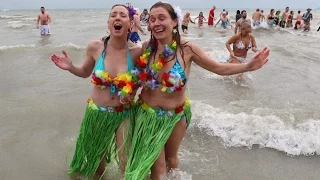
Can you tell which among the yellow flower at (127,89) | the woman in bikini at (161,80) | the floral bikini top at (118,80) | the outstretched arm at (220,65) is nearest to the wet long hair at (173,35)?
the woman in bikini at (161,80)

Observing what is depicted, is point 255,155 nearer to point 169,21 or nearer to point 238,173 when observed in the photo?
point 238,173

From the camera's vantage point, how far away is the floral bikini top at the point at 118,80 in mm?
2893

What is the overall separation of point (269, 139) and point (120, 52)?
8.41 feet

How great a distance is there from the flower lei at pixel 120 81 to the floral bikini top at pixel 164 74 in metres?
0.07

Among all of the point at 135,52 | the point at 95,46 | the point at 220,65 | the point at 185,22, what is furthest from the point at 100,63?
the point at 185,22

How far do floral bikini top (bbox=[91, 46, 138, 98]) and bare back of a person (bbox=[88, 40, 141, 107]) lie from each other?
1.4 inches

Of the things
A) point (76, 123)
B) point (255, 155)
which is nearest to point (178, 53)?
point (255, 155)

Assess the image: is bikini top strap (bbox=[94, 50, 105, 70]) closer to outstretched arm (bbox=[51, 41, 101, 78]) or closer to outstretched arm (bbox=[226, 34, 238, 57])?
outstretched arm (bbox=[51, 41, 101, 78])

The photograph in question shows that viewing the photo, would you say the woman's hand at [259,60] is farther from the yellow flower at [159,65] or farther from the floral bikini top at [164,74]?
the yellow flower at [159,65]

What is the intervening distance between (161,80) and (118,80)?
0.37m

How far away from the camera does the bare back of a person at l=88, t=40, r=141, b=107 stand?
9.82ft

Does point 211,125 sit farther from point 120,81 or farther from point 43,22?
point 43,22

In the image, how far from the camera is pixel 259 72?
8953 millimetres

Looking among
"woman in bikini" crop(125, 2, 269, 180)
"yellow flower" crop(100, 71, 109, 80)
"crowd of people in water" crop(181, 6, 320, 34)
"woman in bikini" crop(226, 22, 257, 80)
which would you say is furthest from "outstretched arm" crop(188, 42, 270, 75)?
"crowd of people in water" crop(181, 6, 320, 34)
